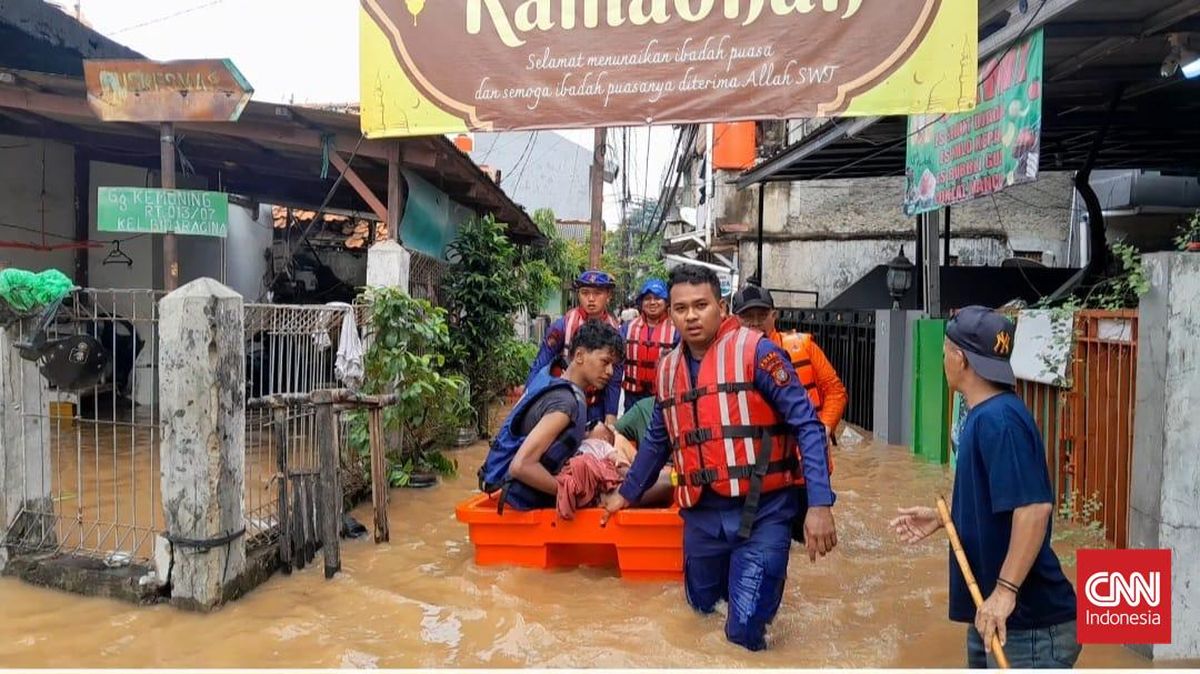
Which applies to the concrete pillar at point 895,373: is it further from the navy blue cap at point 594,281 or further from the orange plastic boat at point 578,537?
the orange plastic boat at point 578,537

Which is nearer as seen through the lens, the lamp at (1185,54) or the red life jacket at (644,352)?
the lamp at (1185,54)

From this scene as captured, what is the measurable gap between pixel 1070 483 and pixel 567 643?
11.6 ft

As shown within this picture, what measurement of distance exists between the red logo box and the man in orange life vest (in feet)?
2.92

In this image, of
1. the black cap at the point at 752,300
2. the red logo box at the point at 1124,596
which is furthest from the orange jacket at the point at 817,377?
the red logo box at the point at 1124,596

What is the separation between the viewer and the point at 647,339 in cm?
625

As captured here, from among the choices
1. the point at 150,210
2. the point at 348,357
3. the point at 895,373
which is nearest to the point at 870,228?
the point at 895,373

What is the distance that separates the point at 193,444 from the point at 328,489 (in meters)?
0.83

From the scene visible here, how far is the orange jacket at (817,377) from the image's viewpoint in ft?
17.5

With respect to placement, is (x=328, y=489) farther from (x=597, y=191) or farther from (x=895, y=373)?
(x=895, y=373)

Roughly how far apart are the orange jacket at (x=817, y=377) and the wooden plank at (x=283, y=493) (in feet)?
10.1

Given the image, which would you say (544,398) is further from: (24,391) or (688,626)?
(24,391)

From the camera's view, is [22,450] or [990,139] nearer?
[22,450]

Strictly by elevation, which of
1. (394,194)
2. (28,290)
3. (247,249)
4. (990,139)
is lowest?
(28,290)

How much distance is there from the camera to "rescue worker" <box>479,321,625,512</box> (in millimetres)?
4234
